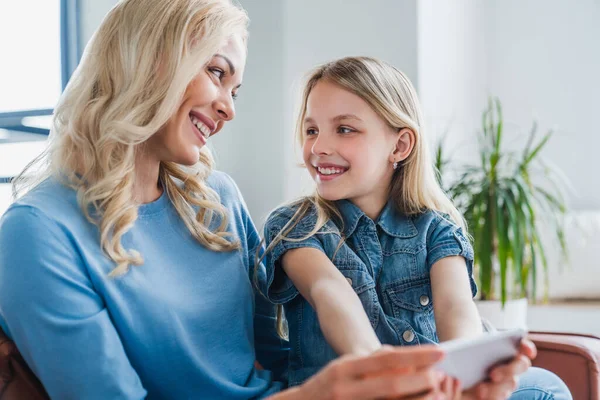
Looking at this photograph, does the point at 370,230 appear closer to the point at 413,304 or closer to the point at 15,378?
the point at 413,304

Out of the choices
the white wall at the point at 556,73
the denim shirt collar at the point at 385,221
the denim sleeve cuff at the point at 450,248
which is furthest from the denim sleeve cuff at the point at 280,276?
the white wall at the point at 556,73

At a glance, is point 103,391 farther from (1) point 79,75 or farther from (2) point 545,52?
(2) point 545,52

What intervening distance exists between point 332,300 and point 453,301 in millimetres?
242

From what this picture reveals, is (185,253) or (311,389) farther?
(185,253)

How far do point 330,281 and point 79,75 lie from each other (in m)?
0.59

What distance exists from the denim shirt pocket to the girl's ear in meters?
0.27

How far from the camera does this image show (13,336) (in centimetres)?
109

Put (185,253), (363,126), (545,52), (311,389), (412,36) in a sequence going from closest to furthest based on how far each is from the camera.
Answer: (311,389)
(185,253)
(363,126)
(412,36)
(545,52)

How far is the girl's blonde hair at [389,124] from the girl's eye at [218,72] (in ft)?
0.77

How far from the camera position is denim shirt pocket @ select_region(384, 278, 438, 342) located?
1386 mm

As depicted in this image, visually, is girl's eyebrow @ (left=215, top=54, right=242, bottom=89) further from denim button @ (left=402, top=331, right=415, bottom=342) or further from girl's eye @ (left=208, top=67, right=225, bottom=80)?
denim button @ (left=402, top=331, right=415, bottom=342)

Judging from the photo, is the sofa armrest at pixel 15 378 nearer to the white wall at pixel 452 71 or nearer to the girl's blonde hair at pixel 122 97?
the girl's blonde hair at pixel 122 97

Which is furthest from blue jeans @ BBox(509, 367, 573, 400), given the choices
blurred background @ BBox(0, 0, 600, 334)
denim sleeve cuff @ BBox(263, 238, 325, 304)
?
blurred background @ BBox(0, 0, 600, 334)

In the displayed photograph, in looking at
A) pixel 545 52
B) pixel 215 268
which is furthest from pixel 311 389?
pixel 545 52
